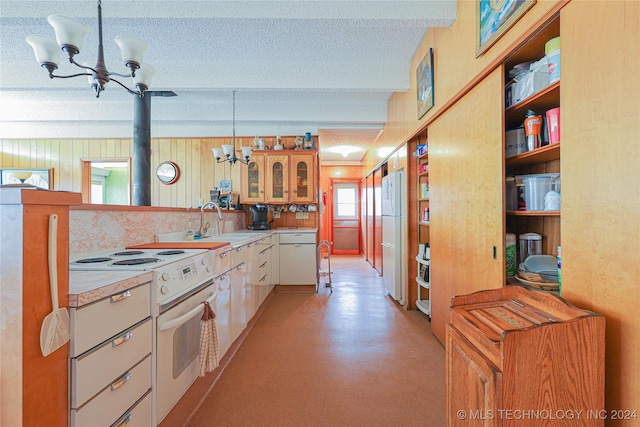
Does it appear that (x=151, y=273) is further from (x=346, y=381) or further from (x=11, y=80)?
(x=11, y=80)

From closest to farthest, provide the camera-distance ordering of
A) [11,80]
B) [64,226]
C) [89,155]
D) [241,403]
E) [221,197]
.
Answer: [64,226], [241,403], [11,80], [221,197], [89,155]

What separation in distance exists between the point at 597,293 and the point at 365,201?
5.89 meters

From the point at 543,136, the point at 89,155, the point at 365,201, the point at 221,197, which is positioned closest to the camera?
the point at 543,136

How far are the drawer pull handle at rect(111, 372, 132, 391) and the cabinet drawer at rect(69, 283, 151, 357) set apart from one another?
0.57 ft

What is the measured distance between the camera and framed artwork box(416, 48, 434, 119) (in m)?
2.39

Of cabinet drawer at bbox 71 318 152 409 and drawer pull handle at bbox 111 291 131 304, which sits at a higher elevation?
drawer pull handle at bbox 111 291 131 304

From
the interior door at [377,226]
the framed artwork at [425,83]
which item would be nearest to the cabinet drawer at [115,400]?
the framed artwork at [425,83]

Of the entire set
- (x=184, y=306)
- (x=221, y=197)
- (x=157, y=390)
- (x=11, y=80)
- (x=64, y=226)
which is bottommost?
(x=157, y=390)

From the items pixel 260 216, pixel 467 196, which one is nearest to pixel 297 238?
pixel 260 216

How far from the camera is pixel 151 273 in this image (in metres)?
1.23

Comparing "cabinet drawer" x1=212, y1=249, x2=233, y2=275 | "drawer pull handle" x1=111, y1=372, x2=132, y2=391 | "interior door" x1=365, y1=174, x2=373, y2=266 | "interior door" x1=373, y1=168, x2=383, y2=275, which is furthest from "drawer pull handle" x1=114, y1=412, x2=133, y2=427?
"interior door" x1=365, y1=174, x2=373, y2=266

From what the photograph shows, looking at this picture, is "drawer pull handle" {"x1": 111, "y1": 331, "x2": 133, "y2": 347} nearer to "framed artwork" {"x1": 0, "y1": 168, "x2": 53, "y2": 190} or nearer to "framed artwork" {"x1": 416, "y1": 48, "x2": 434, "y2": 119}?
"framed artwork" {"x1": 416, "y1": 48, "x2": 434, "y2": 119}

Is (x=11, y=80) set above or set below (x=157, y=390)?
above

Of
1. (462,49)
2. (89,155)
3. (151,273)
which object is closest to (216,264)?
(151,273)
